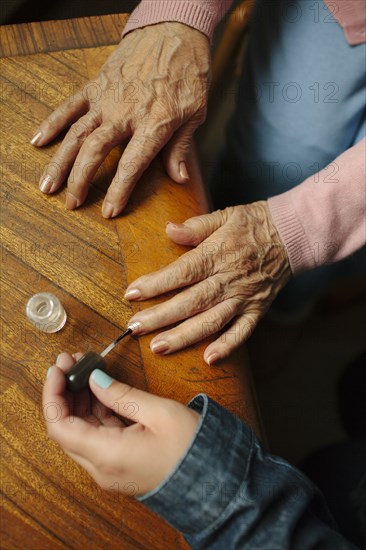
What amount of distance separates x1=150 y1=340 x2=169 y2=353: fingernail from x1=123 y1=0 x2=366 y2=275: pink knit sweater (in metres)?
0.31

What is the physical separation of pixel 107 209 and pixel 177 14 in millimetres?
A: 391

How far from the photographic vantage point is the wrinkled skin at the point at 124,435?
598mm

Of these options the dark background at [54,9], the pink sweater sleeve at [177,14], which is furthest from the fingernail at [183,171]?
the dark background at [54,9]

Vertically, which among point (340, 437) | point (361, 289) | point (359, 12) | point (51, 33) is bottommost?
point (340, 437)

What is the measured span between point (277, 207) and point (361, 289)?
87 centimetres

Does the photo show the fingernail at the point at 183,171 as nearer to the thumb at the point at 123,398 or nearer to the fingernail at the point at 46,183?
the fingernail at the point at 46,183

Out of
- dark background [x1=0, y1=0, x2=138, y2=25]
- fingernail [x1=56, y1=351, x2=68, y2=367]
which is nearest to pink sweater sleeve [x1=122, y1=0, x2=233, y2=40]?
fingernail [x1=56, y1=351, x2=68, y2=367]

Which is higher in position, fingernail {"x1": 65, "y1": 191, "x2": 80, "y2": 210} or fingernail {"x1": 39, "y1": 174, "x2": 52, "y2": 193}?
fingernail {"x1": 39, "y1": 174, "x2": 52, "y2": 193}

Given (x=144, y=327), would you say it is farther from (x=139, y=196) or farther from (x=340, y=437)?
(x=340, y=437)

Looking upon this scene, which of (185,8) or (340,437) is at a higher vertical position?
(185,8)

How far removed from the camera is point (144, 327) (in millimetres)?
701

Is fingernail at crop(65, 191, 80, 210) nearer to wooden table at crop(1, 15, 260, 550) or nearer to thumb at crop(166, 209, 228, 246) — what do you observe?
wooden table at crop(1, 15, 260, 550)

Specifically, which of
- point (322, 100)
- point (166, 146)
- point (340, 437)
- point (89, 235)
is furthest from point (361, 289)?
point (89, 235)

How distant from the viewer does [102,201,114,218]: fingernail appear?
0.77m
